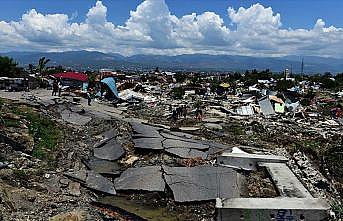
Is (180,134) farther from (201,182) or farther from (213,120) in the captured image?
(201,182)

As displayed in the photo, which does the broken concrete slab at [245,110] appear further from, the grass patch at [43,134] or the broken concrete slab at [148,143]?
the grass patch at [43,134]

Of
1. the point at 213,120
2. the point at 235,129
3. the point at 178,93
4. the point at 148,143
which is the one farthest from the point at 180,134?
the point at 178,93

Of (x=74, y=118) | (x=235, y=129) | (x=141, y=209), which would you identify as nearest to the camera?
(x=141, y=209)

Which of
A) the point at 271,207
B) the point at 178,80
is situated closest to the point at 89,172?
the point at 271,207

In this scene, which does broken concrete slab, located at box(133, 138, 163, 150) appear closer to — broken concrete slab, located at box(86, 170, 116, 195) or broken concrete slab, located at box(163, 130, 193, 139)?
broken concrete slab, located at box(163, 130, 193, 139)

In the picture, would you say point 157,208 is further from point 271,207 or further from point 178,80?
point 178,80

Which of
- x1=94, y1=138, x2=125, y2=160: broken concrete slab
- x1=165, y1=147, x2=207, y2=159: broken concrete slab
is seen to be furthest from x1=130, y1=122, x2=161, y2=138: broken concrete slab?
x1=165, y1=147, x2=207, y2=159: broken concrete slab

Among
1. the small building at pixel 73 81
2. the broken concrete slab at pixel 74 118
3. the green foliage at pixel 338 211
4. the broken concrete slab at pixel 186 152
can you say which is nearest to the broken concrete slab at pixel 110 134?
the broken concrete slab at pixel 74 118
